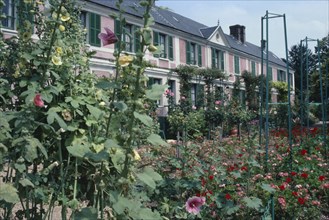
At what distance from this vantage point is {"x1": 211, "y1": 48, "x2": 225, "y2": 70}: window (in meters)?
25.3

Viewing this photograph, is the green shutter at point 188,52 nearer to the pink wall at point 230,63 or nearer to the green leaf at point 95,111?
the pink wall at point 230,63

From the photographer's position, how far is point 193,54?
2339 cm

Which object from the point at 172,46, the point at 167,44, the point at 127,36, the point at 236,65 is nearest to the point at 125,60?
the point at 127,36

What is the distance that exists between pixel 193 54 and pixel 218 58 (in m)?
3.35

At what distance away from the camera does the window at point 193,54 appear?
22.7 m

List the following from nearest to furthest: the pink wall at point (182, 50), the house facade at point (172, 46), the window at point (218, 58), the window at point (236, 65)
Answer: the house facade at point (172, 46) → the pink wall at point (182, 50) → the window at point (218, 58) → the window at point (236, 65)

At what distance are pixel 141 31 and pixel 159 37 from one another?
19052 millimetres

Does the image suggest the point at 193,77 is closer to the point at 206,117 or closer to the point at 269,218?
the point at 206,117

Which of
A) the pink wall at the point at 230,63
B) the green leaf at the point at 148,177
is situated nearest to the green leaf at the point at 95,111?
the green leaf at the point at 148,177

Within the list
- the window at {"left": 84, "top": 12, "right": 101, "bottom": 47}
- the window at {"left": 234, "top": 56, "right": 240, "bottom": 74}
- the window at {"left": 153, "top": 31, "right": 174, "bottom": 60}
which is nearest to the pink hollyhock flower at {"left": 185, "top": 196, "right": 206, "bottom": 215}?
the window at {"left": 84, "top": 12, "right": 101, "bottom": 47}

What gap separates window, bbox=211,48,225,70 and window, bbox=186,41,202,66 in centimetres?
163

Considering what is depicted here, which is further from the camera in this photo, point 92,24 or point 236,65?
point 236,65

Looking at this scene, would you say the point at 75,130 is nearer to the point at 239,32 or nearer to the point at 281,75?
the point at 239,32

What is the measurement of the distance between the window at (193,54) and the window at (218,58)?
163 cm
